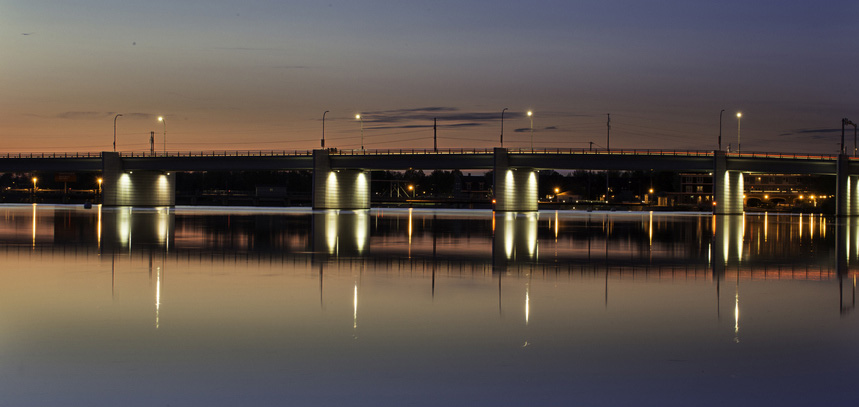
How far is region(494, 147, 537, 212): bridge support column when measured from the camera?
350ft

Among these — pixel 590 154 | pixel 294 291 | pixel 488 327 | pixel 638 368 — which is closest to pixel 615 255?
pixel 294 291

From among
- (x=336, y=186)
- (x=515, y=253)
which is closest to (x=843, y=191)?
(x=336, y=186)

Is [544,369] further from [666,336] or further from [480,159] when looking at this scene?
[480,159]

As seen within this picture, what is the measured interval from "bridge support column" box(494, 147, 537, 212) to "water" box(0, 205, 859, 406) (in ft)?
265

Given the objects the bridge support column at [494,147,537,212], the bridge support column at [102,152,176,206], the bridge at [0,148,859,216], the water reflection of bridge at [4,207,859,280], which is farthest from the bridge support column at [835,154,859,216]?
the bridge support column at [102,152,176,206]

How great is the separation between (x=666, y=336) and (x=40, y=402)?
8337 millimetres

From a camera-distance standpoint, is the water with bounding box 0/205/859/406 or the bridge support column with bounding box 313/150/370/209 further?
the bridge support column with bounding box 313/150/370/209

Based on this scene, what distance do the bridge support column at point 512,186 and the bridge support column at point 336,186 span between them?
21884mm

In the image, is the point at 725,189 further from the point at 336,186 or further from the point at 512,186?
the point at 336,186

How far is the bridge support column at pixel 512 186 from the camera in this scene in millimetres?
106625

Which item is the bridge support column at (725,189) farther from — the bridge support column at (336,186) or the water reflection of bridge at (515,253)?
the water reflection of bridge at (515,253)

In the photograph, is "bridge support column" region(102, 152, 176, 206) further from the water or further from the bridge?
the water

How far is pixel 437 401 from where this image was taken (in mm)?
8844

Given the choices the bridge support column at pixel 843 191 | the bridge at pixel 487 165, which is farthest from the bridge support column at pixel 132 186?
the bridge support column at pixel 843 191
